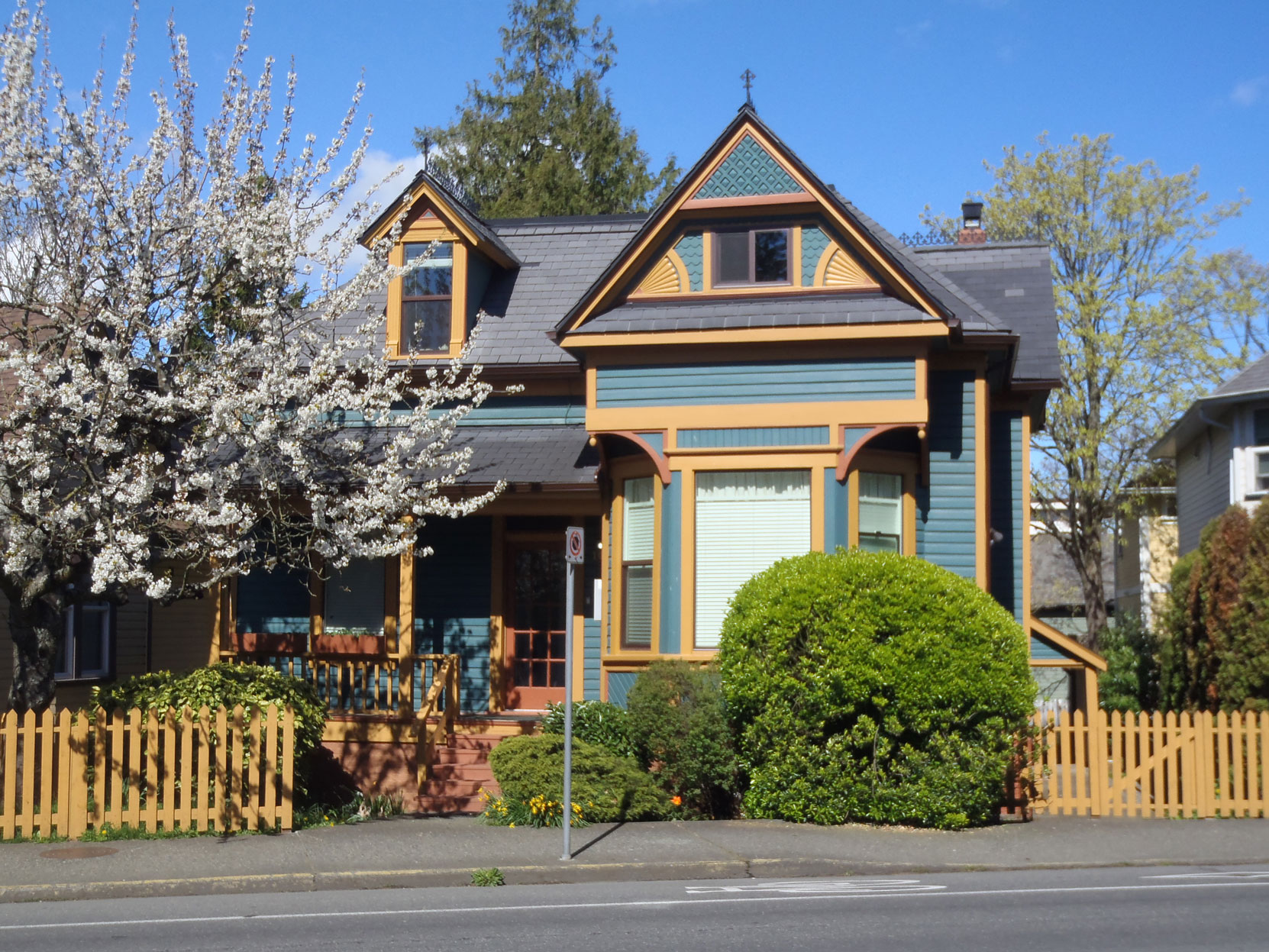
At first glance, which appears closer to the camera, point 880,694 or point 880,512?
point 880,694

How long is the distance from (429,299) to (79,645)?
23.6ft

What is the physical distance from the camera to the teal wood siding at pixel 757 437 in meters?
14.5

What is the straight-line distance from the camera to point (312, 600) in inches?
664

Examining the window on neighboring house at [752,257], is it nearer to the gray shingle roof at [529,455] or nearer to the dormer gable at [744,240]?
the dormer gable at [744,240]

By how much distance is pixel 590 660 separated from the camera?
53.7 feet

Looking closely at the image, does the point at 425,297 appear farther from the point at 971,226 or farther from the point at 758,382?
the point at 971,226

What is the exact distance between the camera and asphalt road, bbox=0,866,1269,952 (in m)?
7.73

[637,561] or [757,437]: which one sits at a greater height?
[757,437]

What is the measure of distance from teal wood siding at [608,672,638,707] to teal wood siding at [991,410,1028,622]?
15.8 ft

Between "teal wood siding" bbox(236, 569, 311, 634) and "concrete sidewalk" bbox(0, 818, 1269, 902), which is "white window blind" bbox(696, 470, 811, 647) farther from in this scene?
"teal wood siding" bbox(236, 569, 311, 634)

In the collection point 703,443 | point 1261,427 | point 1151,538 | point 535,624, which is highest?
point 1261,427

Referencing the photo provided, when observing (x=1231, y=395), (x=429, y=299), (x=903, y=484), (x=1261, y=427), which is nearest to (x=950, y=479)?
Answer: (x=903, y=484)

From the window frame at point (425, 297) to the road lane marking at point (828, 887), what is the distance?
930 cm

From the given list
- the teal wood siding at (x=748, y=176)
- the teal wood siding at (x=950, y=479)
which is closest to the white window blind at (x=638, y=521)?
the teal wood siding at (x=950, y=479)
